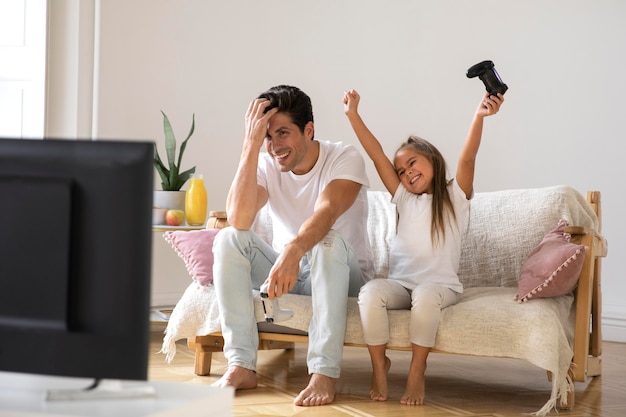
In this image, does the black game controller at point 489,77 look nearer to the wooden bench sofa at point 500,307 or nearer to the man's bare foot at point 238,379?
the wooden bench sofa at point 500,307

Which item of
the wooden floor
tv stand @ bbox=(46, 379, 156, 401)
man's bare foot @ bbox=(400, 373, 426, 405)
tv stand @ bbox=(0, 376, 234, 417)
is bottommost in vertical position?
the wooden floor

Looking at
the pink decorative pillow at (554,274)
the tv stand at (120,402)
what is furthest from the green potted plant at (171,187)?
the tv stand at (120,402)

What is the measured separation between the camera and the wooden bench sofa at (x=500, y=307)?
2.32 meters

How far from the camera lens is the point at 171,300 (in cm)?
413

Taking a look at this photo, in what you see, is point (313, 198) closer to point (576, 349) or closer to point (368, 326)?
A: point (368, 326)

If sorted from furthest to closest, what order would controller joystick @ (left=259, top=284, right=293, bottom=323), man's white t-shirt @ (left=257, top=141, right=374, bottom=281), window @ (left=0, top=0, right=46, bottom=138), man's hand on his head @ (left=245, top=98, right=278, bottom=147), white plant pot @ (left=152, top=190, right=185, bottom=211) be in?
window @ (left=0, top=0, right=46, bottom=138) → white plant pot @ (left=152, top=190, right=185, bottom=211) → man's white t-shirt @ (left=257, top=141, right=374, bottom=281) → man's hand on his head @ (left=245, top=98, right=278, bottom=147) → controller joystick @ (left=259, top=284, right=293, bottom=323)

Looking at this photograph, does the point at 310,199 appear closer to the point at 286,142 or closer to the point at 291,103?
the point at 286,142

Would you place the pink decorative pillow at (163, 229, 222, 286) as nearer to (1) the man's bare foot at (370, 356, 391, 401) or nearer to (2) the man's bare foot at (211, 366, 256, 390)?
(2) the man's bare foot at (211, 366, 256, 390)

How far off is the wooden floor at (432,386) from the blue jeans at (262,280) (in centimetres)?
13

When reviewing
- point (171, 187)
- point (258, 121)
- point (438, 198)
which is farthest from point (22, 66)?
point (438, 198)

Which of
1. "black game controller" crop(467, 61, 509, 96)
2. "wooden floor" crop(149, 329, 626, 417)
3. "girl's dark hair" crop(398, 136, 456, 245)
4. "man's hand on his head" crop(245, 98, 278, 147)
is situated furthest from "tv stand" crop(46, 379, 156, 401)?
"black game controller" crop(467, 61, 509, 96)

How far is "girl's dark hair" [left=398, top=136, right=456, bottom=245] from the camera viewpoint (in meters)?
2.58

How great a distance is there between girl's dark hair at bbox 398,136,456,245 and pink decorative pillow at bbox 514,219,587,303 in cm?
29

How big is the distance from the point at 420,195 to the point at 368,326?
0.50m
